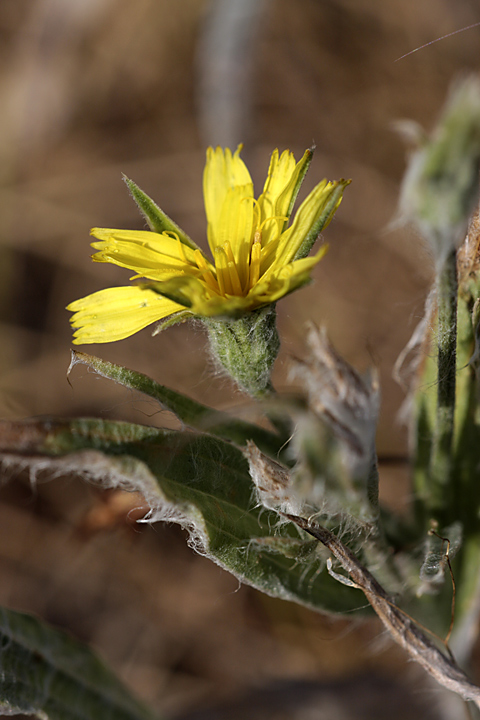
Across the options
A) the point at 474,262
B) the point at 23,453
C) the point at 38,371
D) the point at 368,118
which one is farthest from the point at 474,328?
the point at 368,118

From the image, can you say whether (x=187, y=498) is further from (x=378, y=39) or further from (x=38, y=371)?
(x=378, y=39)

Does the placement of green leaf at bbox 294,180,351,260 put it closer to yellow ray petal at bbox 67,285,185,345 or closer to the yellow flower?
the yellow flower

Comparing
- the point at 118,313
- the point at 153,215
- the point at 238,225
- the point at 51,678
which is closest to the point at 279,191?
the point at 238,225

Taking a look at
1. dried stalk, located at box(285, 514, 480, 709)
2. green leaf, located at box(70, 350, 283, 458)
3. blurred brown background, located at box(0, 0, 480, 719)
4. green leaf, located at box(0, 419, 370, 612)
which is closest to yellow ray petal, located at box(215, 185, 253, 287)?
green leaf, located at box(70, 350, 283, 458)

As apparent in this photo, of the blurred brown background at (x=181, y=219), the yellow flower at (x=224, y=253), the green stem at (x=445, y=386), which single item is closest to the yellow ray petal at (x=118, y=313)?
the yellow flower at (x=224, y=253)

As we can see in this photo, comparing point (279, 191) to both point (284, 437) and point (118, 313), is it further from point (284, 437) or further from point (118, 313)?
point (284, 437)

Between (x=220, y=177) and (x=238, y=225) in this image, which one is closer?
(x=238, y=225)

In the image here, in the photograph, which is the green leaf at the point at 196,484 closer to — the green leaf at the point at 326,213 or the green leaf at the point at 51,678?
the green leaf at the point at 326,213
